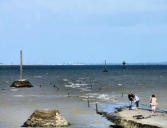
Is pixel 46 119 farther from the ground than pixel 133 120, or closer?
farther from the ground

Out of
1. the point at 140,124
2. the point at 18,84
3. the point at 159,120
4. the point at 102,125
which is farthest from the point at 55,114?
the point at 18,84

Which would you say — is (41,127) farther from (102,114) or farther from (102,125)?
(102,114)

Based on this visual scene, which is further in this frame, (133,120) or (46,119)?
(133,120)

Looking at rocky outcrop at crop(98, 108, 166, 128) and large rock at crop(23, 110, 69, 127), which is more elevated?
large rock at crop(23, 110, 69, 127)

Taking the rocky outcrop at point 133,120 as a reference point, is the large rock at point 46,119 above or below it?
above

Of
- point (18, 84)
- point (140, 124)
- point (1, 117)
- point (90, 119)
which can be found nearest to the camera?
point (140, 124)

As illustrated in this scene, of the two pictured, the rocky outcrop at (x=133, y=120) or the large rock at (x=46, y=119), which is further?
the large rock at (x=46, y=119)

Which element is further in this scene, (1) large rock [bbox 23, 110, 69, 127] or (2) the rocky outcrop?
(1) large rock [bbox 23, 110, 69, 127]

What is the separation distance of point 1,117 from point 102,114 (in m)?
11.5

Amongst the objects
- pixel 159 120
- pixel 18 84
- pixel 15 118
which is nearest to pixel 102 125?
pixel 159 120

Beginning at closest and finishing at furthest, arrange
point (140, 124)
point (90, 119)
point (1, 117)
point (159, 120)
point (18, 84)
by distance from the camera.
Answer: point (140, 124), point (159, 120), point (90, 119), point (1, 117), point (18, 84)

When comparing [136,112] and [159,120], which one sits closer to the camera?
[159,120]

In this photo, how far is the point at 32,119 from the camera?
36406 millimetres

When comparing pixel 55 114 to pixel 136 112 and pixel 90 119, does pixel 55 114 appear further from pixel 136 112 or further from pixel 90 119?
pixel 136 112
